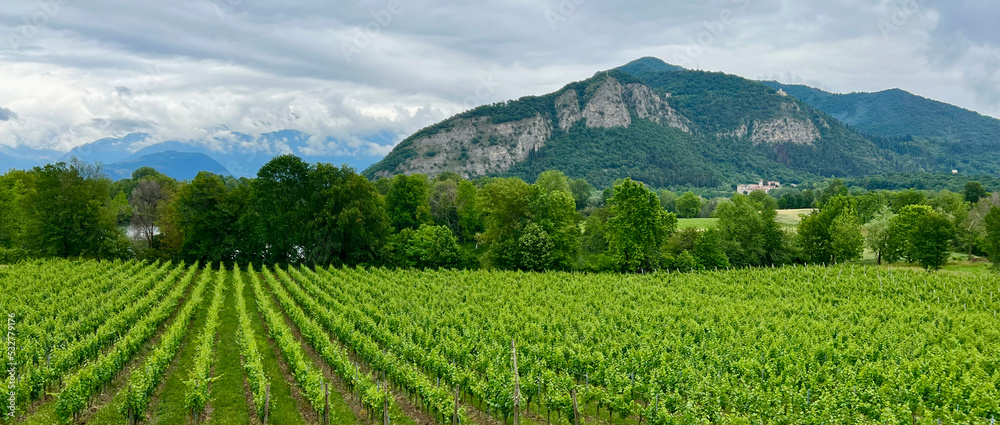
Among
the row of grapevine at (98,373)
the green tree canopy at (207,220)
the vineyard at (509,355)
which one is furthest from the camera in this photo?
the green tree canopy at (207,220)

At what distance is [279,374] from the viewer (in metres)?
18.7

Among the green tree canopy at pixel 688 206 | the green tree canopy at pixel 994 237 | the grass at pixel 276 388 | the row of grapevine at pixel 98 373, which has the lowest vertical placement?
the grass at pixel 276 388

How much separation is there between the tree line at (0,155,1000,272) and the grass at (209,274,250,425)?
2381cm

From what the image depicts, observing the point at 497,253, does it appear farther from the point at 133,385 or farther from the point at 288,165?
the point at 133,385

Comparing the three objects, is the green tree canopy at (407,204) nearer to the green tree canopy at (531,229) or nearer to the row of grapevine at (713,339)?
the green tree canopy at (531,229)

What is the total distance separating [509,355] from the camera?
61.9ft

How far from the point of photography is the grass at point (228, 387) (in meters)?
15.1

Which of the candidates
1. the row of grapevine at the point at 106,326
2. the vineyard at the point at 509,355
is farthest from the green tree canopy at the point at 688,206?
the row of grapevine at the point at 106,326

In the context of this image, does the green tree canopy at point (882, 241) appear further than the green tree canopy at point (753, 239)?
Yes

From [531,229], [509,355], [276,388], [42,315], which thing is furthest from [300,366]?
[531,229]

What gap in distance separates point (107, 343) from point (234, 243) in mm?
30764

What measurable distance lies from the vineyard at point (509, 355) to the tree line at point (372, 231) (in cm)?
1208

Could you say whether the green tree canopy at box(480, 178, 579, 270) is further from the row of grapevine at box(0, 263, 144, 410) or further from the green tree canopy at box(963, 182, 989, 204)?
the green tree canopy at box(963, 182, 989, 204)

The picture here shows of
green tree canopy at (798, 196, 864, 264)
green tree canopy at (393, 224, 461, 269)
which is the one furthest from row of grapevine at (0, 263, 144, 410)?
green tree canopy at (798, 196, 864, 264)
